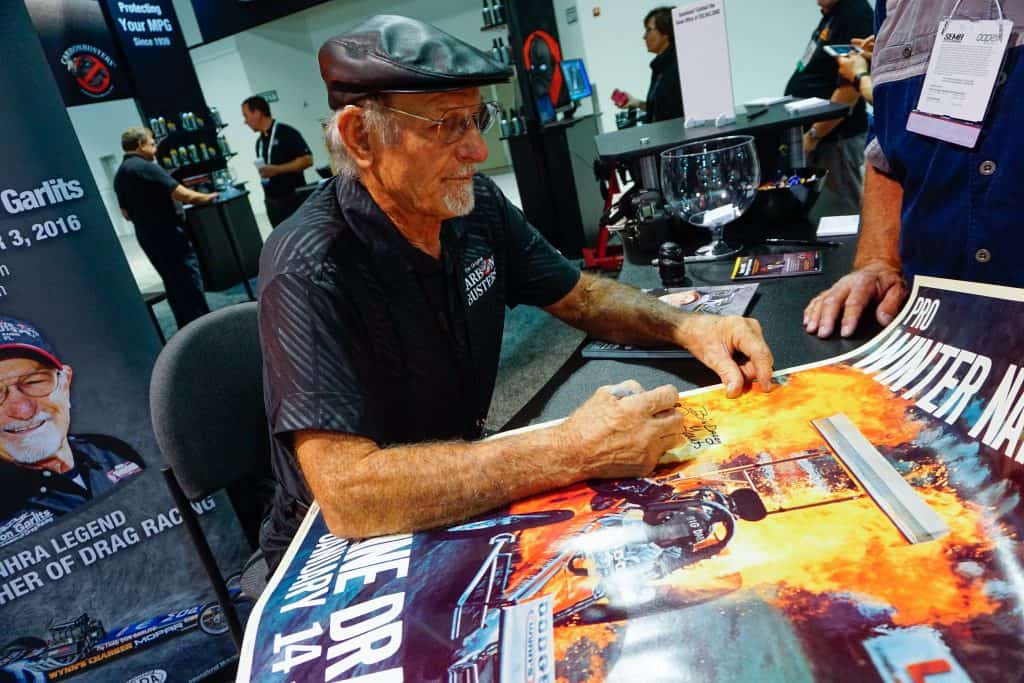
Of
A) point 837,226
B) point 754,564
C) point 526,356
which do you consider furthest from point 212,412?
point 526,356

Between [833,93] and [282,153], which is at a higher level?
[282,153]

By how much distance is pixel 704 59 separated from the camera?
192 cm

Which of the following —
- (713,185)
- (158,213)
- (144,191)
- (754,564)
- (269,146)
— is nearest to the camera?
(754,564)

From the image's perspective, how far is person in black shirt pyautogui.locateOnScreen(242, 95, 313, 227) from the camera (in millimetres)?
6070

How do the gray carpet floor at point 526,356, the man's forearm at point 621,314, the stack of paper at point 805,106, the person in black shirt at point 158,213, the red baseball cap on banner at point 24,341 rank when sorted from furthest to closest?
the person in black shirt at point 158,213
the gray carpet floor at point 526,356
the stack of paper at point 805,106
the red baseball cap on banner at point 24,341
the man's forearm at point 621,314

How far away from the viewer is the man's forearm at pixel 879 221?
1181mm

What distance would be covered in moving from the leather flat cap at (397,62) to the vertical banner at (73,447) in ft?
3.70

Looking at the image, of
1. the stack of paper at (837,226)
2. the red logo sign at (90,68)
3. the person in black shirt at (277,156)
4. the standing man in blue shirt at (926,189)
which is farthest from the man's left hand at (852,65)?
the red logo sign at (90,68)

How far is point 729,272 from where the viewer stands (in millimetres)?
1449

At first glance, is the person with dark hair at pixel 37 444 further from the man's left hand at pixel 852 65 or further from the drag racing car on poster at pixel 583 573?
the man's left hand at pixel 852 65

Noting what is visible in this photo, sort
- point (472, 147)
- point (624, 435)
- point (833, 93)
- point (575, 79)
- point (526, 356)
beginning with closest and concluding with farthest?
point (624, 435) < point (472, 147) < point (833, 93) < point (526, 356) < point (575, 79)

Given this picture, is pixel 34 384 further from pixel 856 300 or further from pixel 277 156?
pixel 277 156

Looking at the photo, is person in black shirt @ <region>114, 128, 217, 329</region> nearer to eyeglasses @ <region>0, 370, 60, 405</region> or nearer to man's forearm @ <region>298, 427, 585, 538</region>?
eyeglasses @ <region>0, 370, 60, 405</region>

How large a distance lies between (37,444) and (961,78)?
223cm
